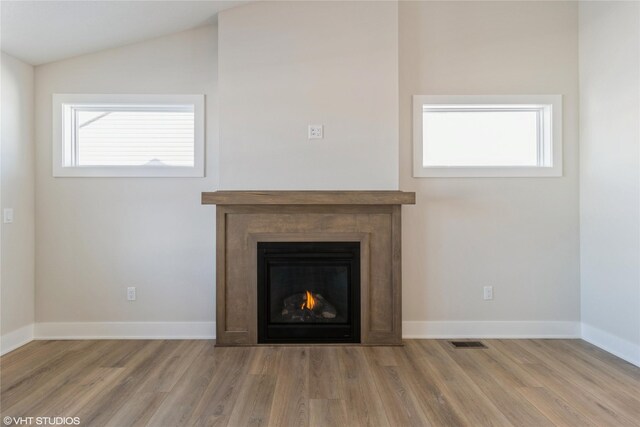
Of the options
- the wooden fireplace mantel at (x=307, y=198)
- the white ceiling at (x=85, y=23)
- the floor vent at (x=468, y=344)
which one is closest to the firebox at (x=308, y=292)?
the wooden fireplace mantel at (x=307, y=198)

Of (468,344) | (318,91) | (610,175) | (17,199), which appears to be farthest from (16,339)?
(610,175)

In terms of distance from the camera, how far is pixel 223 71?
128 inches

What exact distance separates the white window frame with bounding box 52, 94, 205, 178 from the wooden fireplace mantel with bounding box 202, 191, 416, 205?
1.72 feet

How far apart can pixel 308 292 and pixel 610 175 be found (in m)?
2.59

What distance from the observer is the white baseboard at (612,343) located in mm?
2869

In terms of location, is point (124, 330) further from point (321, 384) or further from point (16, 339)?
point (321, 384)

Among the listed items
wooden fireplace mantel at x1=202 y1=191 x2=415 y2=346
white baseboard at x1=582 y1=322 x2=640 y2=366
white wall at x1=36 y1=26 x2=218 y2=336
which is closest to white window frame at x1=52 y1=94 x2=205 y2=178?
white wall at x1=36 y1=26 x2=218 y2=336

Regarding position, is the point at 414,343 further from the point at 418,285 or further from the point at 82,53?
the point at 82,53

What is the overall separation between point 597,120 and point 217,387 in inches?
141

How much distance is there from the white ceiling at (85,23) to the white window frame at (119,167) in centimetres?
40

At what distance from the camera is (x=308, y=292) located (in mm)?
3326

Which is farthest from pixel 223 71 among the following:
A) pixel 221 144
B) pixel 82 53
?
pixel 82 53

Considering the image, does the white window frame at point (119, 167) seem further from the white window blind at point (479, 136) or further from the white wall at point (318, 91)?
the white window blind at point (479, 136)

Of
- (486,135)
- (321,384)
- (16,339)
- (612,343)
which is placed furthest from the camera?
(486,135)
